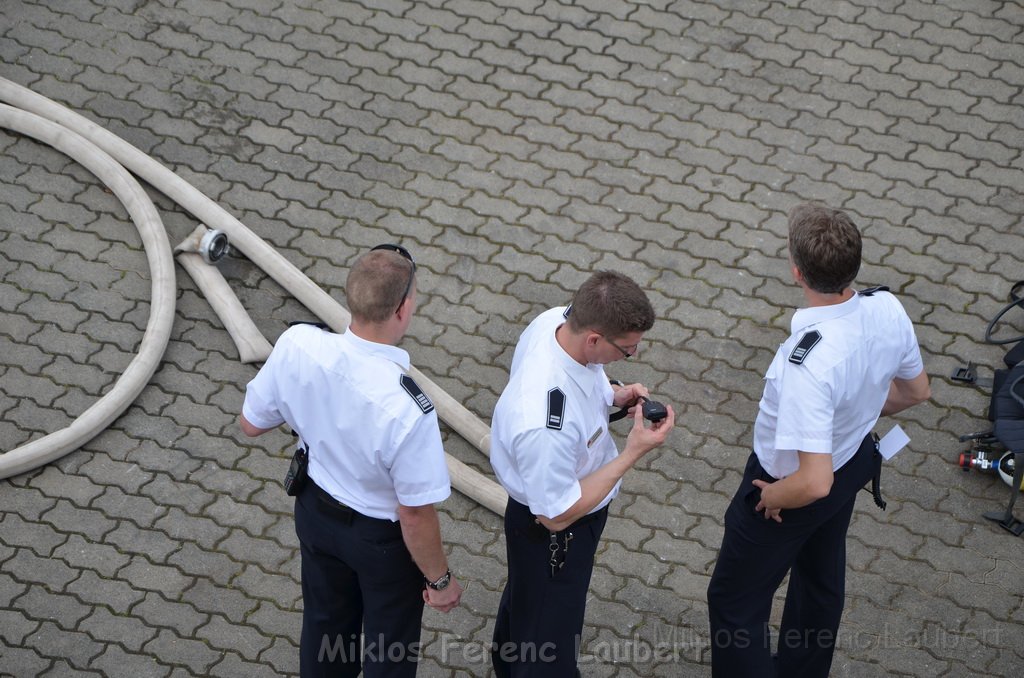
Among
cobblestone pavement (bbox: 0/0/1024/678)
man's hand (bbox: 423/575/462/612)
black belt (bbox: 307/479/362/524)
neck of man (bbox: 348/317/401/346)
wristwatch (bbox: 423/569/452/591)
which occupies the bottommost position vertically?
cobblestone pavement (bbox: 0/0/1024/678)

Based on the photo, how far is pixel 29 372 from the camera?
18.5 ft

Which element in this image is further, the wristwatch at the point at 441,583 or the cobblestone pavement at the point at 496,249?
the cobblestone pavement at the point at 496,249

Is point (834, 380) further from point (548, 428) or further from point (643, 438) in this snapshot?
point (548, 428)

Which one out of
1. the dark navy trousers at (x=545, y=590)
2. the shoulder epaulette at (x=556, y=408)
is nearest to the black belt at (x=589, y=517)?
the dark navy trousers at (x=545, y=590)

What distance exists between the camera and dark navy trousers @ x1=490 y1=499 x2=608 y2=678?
12.3 ft

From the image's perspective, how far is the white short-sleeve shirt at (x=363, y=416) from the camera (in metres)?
3.42

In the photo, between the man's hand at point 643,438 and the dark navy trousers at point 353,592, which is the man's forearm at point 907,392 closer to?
the man's hand at point 643,438

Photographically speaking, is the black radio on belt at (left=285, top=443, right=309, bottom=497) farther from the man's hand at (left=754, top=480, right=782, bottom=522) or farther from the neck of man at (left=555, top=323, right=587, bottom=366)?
the man's hand at (left=754, top=480, right=782, bottom=522)

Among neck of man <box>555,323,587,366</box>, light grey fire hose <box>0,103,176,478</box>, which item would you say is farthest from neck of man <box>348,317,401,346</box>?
light grey fire hose <box>0,103,176,478</box>

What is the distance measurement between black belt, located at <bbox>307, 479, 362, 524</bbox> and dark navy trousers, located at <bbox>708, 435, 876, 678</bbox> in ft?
5.23

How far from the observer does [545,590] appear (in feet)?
12.6

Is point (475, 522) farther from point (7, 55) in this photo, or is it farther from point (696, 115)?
point (7, 55)

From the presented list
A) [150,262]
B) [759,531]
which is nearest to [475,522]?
[759,531]

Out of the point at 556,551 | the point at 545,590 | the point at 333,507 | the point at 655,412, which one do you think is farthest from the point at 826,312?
the point at 333,507
